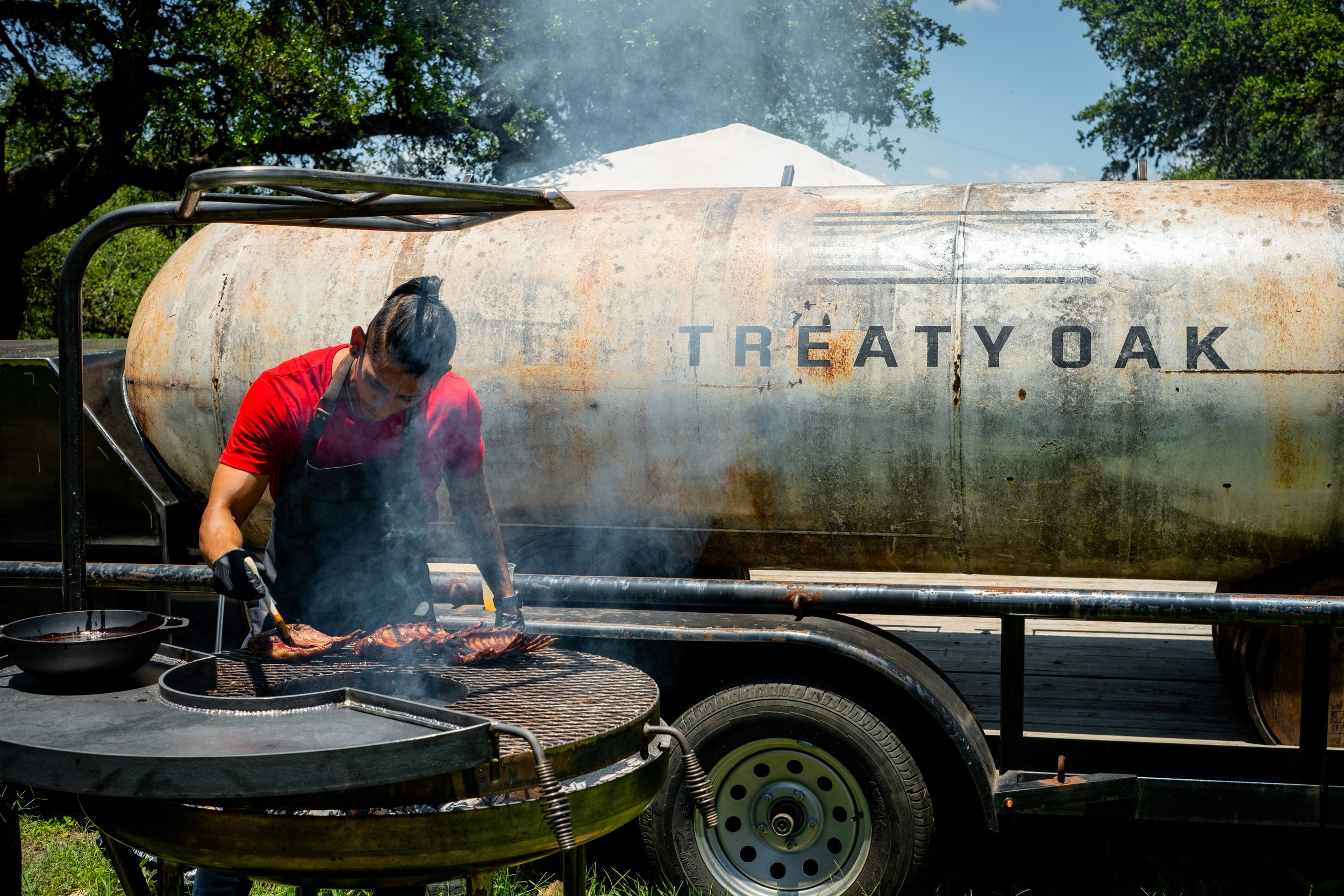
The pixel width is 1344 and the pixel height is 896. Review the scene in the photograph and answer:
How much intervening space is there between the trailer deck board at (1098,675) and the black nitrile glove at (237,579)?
282 centimetres

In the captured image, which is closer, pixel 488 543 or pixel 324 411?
pixel 324 411

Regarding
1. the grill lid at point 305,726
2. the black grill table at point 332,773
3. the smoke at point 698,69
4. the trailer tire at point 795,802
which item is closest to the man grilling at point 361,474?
the grill lid at point 305,726

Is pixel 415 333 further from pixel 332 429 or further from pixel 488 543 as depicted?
pixel 488 543

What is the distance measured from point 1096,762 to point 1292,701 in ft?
2.31

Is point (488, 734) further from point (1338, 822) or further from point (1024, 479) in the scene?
point (1338, 822)

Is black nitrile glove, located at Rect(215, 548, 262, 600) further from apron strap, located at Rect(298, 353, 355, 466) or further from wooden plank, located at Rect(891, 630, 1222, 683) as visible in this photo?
wooden plank, located at Rect(891, 630, 1222, 683)

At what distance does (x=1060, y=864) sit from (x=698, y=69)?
13411mm

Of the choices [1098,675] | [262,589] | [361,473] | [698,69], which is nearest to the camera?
[262,589]

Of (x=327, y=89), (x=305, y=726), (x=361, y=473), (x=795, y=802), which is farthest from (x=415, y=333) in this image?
(x=327, y=89)

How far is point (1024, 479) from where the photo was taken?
3463mm

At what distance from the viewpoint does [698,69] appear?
1516 cm

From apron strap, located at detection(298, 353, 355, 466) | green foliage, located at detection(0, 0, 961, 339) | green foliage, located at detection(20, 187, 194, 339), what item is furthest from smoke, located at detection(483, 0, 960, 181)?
apron strap, located at detection(298, 353, 355, 466)

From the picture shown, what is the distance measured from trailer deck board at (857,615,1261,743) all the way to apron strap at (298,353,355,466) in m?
2.58

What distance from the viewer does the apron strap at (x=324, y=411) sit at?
9.15 ft
